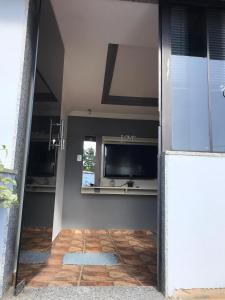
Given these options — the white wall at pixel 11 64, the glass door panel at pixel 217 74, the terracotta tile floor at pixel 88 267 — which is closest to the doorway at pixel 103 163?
the terracotta tile floor at pixel 88 267

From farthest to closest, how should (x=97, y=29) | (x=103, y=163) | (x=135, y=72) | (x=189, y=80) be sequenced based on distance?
(x=103, y=163), (x=135, y=72), (x=97, y=29), (x=189, y=80)

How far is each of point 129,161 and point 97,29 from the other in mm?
2887

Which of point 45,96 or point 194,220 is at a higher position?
point 45,96

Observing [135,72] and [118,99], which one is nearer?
[135,72]

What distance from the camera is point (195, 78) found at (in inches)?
84.2

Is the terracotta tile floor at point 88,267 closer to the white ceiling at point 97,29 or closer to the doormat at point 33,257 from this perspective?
the doormat at point 33,257

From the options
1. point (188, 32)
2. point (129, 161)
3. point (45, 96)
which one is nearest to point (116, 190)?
point (129, 161)

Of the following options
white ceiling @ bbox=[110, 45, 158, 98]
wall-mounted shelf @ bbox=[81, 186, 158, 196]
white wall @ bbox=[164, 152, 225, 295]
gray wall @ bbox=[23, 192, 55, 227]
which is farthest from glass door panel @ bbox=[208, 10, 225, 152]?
wall-mounted shelf @ bbox=[81, 186, 158, 196]

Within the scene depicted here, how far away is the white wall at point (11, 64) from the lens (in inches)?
69.2

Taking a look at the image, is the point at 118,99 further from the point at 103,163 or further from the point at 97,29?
the point at 97,29

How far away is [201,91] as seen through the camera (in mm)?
2123

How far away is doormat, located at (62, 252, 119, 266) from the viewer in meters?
2.65

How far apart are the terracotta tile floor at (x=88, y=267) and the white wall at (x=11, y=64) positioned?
72 centimetres

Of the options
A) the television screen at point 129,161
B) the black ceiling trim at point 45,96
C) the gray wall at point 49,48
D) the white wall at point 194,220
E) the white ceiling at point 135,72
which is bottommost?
the white wall at point 194,220
